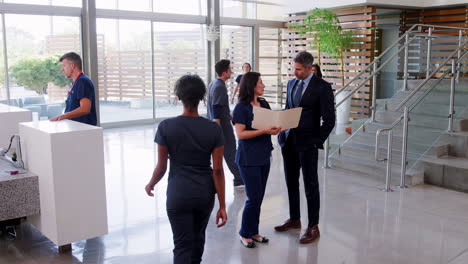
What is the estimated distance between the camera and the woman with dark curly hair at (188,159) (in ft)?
8.20

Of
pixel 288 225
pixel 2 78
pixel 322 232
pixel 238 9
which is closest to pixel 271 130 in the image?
pixel 288 225

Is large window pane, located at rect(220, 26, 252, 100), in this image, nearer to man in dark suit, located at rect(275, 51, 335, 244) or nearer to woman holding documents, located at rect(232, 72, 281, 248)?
man in dark suit, located at rect(275, 51, 335, 244)

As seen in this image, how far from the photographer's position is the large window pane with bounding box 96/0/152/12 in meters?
10.4

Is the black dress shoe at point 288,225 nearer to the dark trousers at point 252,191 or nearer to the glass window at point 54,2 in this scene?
the dark trousers at point 252,191

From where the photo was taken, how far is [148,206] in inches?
200

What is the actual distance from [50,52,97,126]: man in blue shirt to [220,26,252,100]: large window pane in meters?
8.68

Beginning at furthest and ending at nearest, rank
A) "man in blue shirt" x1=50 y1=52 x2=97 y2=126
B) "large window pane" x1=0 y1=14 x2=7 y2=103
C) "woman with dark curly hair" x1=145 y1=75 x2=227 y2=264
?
1. "large window pane" x1=0 y1=14 x2=7 y2=103
2. "man in blue shirt" x1=50 y1=52 x2=97 y2=126
3. "woman with dark curly hair" x1=145 y1=75 x2=227 y2=264

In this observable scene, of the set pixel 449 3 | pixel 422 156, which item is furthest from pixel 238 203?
pixel 449 3

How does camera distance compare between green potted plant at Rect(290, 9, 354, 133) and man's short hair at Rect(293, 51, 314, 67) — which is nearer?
man's short hair at Rect(293, 51, 314, 67)

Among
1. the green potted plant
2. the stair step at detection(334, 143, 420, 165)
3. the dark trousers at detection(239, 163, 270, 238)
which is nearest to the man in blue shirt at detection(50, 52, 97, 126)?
the dark trousers at detection(239, 163, 270, 238)

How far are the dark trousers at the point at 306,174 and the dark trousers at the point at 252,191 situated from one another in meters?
0.37

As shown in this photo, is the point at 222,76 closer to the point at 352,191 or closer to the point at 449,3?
the point at 352,191

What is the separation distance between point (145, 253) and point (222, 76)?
2321 mm

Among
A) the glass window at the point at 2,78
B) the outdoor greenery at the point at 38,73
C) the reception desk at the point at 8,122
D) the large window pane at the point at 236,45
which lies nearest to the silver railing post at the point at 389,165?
the reception desk at the point at 8,122
